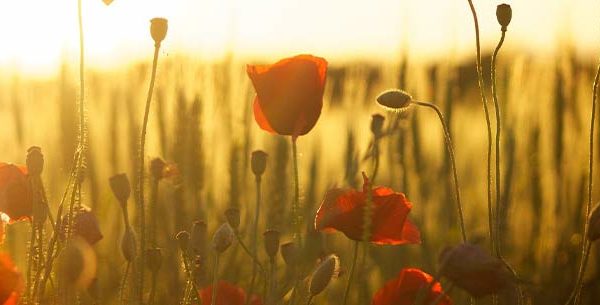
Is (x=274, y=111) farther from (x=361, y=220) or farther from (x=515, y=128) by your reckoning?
(x=515, y=128)

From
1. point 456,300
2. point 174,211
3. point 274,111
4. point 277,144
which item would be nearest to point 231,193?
point 174,211

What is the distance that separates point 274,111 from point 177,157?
1.88 feet

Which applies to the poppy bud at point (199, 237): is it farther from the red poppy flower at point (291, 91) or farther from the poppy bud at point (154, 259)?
the red poppy flower at point (291, 91)

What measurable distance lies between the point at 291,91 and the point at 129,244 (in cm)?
28

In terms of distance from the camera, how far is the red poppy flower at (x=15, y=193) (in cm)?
114

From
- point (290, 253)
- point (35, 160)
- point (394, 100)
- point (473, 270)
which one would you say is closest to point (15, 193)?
point (35, 160)

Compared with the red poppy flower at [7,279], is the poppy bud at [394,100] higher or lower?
higher

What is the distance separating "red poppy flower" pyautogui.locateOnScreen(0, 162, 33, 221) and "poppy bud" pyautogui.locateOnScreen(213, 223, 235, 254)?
21cm

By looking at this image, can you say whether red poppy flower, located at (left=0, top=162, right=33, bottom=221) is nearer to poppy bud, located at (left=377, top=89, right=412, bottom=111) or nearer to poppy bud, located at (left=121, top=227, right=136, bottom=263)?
poppy bud, located at (left=121, top=227, right=136, bottom=263)

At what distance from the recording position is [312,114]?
4.19 feet

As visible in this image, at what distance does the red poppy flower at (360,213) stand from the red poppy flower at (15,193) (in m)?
0.31

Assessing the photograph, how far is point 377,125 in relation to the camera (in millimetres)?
1286

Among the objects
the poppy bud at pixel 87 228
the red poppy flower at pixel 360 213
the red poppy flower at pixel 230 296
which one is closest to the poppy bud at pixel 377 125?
the red poppy flower at pixel 360 213

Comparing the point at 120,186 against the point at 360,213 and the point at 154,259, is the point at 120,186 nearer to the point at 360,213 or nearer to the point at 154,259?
the point at 154,259
